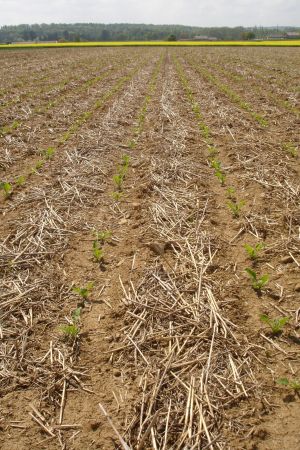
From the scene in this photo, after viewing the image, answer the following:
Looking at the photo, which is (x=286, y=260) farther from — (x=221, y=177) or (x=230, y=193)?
(x=221, y=177)

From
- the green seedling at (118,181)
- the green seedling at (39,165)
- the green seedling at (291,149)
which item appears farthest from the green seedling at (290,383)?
the green seedling at (39,165)

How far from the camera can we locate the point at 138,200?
720 centimetres

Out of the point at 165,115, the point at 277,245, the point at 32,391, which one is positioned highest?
the point at 165,115

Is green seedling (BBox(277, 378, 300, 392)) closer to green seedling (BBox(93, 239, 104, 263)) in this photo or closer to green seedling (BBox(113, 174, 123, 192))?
green seedling (BBox(93, 239, 104, 263))

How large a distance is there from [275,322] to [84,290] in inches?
90.7

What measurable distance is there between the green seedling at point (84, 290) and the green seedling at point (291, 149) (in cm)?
678

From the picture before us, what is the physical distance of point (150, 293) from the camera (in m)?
4.68

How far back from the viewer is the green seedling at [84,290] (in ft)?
15.2

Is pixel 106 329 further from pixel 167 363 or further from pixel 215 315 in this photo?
pixel 215 315

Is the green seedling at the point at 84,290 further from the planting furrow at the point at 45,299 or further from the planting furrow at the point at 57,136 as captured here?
the planting furrow at the point at 57,136

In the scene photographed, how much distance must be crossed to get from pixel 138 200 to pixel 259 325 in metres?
3.73

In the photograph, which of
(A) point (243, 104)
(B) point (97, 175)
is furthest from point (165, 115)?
(B) point (97, 175)

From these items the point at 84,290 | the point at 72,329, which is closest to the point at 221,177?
the point at 84,290

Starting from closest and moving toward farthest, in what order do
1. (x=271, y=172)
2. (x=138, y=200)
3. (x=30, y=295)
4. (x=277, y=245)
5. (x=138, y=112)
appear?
(x=30, y=295), (x=277, y=245), (x=138, y=200), (x=271, y=172), (x=138, y=112)
